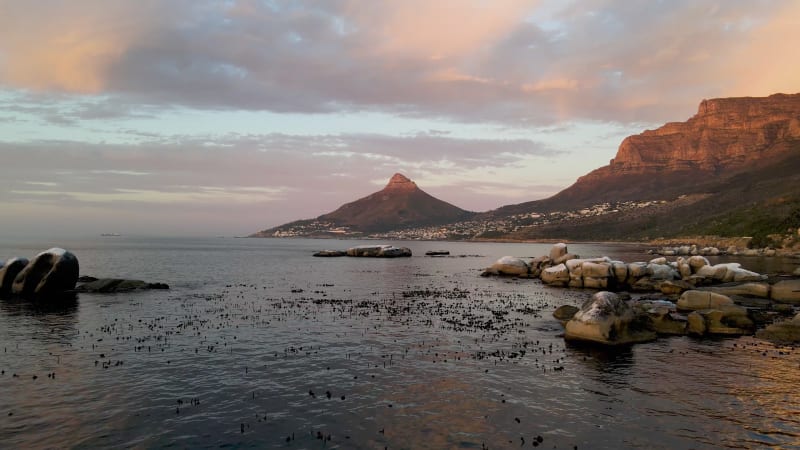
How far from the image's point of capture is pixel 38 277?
172ft

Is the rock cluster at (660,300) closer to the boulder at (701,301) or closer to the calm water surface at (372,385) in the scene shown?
the boulder at (701,301)

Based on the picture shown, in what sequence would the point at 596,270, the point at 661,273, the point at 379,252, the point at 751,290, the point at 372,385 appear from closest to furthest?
the point at 372,385 < the point at 751,290 < the point at 661,273 < the point at 596,270 < the point at 379,252

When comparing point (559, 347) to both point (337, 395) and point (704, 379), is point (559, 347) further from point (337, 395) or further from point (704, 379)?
point (337, 395)

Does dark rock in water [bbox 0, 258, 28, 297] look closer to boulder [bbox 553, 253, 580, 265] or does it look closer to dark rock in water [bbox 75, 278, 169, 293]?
dark rock in water [bbox 75, 278, 169, 293]

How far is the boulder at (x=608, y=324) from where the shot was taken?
30250 mm

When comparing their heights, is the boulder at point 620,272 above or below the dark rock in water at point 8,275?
below

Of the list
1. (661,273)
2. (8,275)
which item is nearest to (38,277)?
(8,275)

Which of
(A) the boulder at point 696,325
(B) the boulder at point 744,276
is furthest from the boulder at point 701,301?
(B) the boulder at point 744,276

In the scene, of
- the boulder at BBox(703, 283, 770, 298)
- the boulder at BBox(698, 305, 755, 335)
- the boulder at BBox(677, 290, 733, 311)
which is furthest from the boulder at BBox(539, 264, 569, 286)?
the boulder at BBox(698, 305, 755, 335)

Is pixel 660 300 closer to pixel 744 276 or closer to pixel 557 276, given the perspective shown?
pixel 557 276

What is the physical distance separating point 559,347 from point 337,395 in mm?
15505

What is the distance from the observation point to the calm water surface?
16859mm

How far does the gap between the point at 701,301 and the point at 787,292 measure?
13665mm

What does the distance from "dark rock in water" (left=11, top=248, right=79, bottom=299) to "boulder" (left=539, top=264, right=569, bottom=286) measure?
60350 millimetres
